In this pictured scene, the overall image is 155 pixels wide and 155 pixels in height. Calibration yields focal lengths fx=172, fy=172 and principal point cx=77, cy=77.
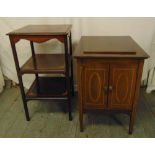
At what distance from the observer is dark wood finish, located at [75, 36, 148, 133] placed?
119 centimetres

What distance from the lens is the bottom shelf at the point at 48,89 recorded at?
160 cm

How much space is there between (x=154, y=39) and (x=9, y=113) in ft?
5.66

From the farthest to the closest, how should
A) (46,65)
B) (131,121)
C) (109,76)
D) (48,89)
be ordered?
(48,89) → (46,65) → (131,121) → (109,76)

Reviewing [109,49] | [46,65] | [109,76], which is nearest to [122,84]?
[109,76]

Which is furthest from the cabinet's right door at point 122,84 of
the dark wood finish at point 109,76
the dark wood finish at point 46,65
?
the dark wood finish at point 46,65

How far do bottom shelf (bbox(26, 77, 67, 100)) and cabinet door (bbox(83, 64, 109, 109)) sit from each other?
295 millimetres

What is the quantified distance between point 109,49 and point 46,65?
580 mm

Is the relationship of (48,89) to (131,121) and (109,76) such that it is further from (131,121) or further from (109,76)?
(131,121)

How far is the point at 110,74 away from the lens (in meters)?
1.25

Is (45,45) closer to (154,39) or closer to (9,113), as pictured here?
(9,113)

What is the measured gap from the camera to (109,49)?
4.22 feet

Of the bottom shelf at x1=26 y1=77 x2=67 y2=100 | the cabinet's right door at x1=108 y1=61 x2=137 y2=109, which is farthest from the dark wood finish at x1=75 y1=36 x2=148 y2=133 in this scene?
the bottom shelf at x1=26 y1=77 x2=67 y2=100

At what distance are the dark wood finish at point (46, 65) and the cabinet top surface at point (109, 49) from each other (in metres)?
0.17
